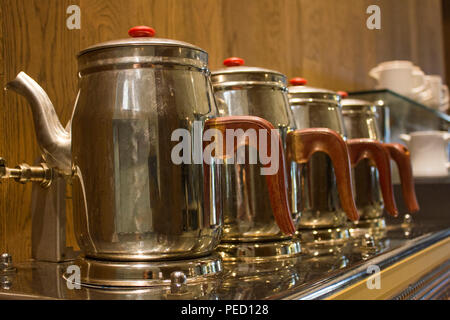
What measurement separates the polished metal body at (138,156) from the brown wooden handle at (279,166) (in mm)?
19

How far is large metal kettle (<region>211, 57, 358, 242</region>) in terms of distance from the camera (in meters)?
0.64

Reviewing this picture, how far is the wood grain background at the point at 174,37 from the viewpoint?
651mm

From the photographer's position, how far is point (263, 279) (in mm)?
521

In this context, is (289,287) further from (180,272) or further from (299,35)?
(299,35)

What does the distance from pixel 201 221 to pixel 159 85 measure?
0.12 m

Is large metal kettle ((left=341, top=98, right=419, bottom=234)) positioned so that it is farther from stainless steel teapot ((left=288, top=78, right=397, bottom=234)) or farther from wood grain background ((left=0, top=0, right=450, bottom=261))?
wood grain background ((left=0, top=0, right=450, bottom=261))

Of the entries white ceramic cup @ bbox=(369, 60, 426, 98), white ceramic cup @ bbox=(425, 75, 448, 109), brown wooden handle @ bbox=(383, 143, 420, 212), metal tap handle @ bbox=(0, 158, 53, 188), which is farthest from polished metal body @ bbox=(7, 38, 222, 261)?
white ceramic cup @ bbox=(425, 75, 448, 109)

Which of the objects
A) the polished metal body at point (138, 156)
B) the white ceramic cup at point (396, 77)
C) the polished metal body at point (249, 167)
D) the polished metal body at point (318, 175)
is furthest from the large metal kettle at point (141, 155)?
the white ceramic cup at point (396, 77)

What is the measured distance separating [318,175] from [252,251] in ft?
0.65

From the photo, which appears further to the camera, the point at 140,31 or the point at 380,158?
the point at 380,158

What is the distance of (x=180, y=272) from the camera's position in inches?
18.3

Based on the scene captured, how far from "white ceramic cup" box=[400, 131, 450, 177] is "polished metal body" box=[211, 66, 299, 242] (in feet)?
3.59

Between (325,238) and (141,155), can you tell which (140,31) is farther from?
(325,238)

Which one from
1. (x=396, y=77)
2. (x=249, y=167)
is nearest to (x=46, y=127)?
(x=249, y=167)
